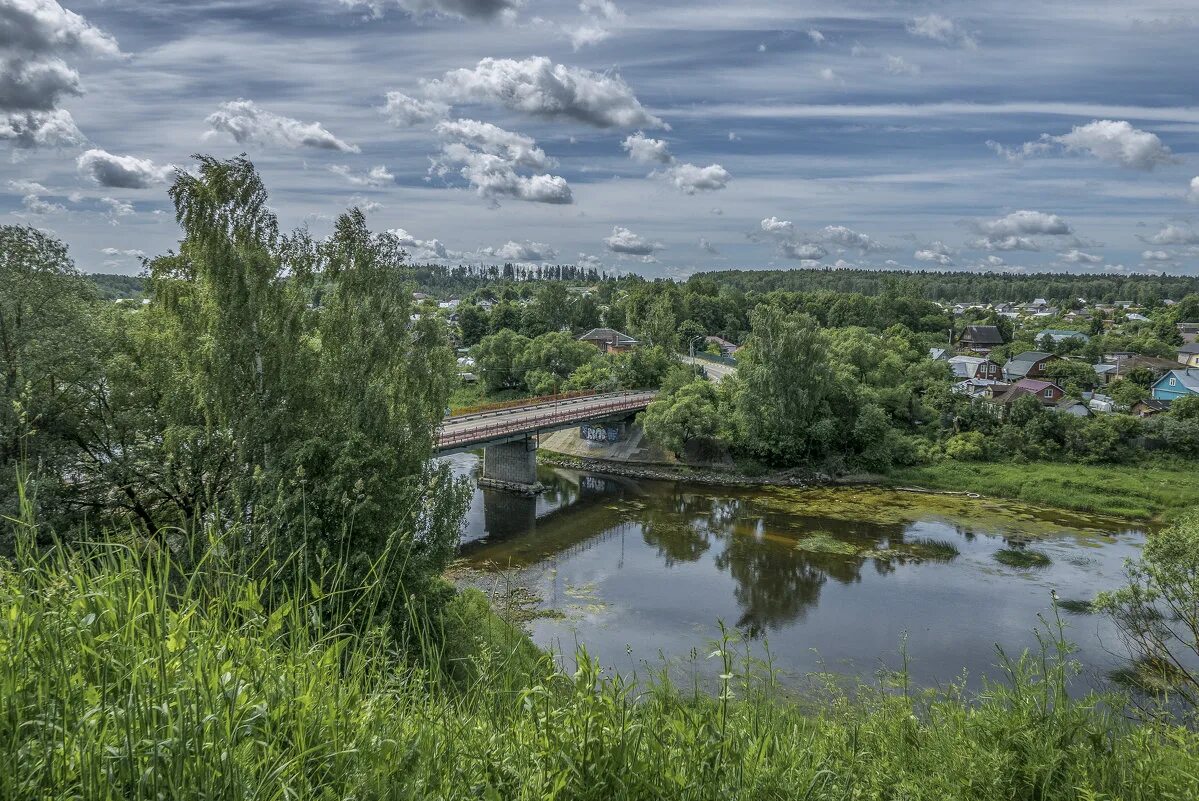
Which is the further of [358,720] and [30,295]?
[30,295]

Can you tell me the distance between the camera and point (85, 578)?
2.86 m

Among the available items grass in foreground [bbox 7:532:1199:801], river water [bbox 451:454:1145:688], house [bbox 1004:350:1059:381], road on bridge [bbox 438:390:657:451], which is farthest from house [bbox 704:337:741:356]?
grass in foreground [bbox 7:532:1199:801]

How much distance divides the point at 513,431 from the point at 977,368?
1849 inches

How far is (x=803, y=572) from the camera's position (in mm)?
24141

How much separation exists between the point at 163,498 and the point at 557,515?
18.7 m

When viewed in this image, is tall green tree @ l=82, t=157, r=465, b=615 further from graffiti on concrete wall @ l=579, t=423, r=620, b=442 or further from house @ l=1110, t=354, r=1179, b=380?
house @ l=1110, t=354, r=1179, b=380

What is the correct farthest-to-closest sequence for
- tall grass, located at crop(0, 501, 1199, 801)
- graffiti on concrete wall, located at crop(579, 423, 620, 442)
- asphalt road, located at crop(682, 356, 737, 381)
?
asphalt road, located at crop(682, 356, 737, 381) < graffiti on concrete wall, located at crop(579, 423, 620, 442) < tall grass, located at crop(0, 501, 1199, 801)

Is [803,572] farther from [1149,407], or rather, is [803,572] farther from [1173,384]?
[1173,384]

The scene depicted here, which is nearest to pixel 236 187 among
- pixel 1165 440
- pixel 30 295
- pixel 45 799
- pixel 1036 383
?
pixel 30 295

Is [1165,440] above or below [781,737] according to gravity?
below

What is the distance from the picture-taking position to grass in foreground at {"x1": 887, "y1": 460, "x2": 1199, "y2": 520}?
31359 mm

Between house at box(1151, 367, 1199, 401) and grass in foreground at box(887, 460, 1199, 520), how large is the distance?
18.0 m

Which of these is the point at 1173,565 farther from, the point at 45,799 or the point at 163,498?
the point at 163,498

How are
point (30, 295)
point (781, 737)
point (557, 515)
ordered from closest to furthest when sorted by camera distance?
point (781, 737) < point (30, 295) < point (557, 515)
